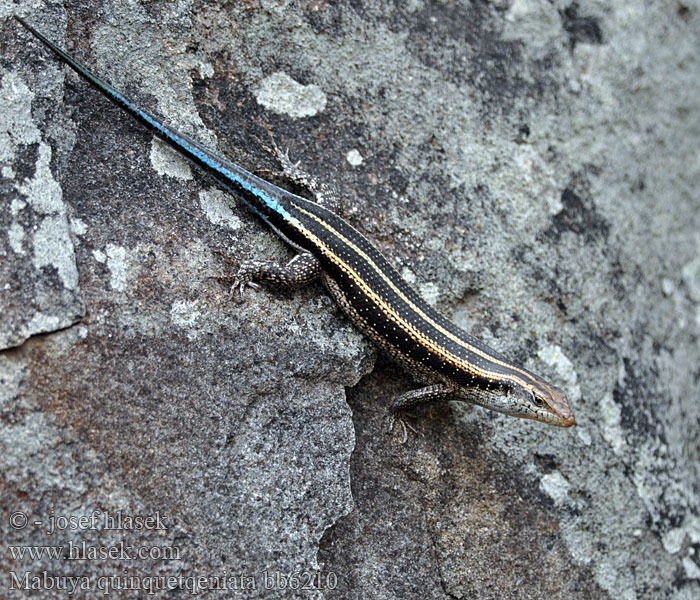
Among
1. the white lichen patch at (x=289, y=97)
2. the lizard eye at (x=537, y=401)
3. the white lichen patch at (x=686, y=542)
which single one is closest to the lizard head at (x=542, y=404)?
the lizard eye at (x=537, y=401)

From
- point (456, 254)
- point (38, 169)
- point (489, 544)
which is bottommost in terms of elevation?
point (489, 544)

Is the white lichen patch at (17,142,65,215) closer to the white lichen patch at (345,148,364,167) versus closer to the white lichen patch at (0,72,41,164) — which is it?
the white lichen patch at (0,72,41,164)

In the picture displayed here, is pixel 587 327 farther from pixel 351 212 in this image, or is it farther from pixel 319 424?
pixel 319 424

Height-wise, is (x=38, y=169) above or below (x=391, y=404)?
above

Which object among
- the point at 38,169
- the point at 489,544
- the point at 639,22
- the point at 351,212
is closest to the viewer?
→ the point at 38,169

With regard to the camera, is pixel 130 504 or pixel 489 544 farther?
pixel 489 544

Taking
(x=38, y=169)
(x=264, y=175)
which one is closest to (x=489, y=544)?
(x=264, y=175)

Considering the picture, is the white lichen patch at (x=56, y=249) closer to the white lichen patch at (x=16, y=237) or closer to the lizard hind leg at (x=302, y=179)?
the white lichen patch at (x=16, y=237)

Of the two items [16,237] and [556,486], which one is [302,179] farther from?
[556,486]
